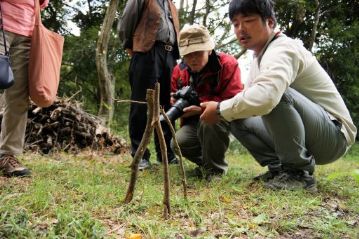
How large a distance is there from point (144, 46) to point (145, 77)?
254 millimetres

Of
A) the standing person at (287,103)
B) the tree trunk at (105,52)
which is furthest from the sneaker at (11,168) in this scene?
the tree trunk at (105,52)

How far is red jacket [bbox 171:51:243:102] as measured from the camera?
3195 mm

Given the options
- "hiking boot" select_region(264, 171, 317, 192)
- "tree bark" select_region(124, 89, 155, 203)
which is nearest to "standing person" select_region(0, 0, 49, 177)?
"tree bark" select_region(124, 89, 155, 203)

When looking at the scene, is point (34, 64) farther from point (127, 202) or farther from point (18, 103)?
point (127, 202)

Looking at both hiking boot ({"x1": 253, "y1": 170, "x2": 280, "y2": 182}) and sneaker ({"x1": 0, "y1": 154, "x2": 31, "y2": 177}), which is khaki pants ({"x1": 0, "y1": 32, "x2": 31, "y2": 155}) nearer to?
sneaker ({"x1": 0, "y1": 154, "x2": 31, "y2": 177})

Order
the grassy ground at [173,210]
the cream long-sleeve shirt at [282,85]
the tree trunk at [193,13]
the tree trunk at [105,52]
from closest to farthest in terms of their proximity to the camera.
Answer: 1. the grassy ground at [173,210]
2. the cream long-sleeve shirt at [282,85]
3. the tree trunk at [105,52]
4. the tree trunk at [193,13]

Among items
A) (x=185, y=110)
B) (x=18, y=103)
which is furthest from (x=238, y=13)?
(x=18, y=103)

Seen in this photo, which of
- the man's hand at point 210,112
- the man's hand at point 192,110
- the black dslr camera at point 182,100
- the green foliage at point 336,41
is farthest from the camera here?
→ the green foliage at point 336,41

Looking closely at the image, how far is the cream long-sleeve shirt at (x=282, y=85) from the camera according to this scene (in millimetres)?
2455

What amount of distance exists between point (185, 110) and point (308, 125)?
2.71ft

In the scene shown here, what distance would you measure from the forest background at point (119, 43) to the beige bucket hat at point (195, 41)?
8.71ft

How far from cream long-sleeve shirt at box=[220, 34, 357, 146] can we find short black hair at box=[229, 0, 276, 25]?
170 mm

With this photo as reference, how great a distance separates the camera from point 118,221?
197 cm

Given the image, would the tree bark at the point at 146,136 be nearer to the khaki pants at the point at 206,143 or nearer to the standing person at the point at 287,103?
the standing person at the point at 287,103
